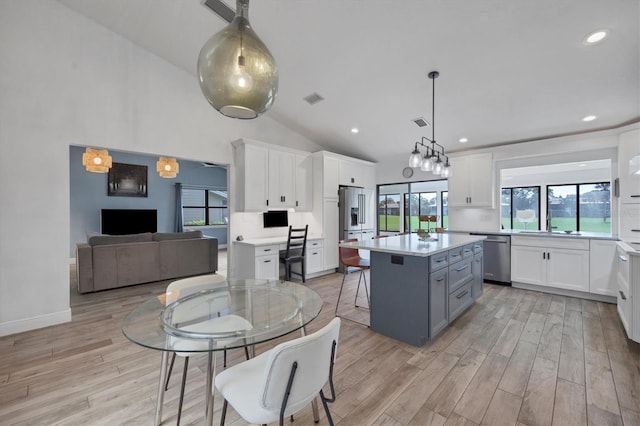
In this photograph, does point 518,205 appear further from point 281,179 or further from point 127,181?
point 127,181

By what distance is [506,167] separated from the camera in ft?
15.7

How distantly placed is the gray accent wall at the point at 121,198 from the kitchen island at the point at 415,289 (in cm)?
607

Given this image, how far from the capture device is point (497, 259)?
4.46m

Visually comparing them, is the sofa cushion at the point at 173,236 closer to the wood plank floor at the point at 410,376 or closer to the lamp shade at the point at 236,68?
the wood plank floor at the point at 410,376

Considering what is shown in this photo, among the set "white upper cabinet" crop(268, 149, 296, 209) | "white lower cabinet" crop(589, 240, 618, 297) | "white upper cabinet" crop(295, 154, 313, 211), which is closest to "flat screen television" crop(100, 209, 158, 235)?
"white upper cabinet" crop(268, 149, 296, 209)

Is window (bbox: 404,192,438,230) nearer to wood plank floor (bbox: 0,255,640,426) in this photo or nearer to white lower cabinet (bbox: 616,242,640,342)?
wood plank floor (bbox: 0,255,640,426)

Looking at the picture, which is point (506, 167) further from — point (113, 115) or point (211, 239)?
point (113, 115)

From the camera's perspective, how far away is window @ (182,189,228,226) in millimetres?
8667

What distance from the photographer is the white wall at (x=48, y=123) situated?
9.28ft

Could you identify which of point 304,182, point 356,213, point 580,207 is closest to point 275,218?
point 304,182

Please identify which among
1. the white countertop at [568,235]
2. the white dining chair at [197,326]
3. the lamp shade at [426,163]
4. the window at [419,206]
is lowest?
the white dining chair at [197,326]

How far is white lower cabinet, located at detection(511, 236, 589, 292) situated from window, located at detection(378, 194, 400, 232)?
7.90 ft

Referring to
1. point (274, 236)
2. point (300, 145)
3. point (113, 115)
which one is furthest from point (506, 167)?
point (113, 115)

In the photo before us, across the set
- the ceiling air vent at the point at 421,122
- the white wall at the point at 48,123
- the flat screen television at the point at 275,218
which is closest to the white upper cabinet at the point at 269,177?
the flat screen television at the point at 275,218
